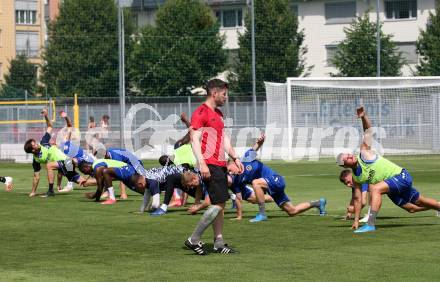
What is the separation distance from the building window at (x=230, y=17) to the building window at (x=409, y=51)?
42.9ft

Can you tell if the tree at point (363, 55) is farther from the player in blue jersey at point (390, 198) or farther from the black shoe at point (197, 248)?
the black shoe at point (197, 248)

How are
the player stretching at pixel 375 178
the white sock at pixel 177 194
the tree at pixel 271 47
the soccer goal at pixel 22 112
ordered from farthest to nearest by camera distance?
the tree at pixel 271 47 → the soccer goal at pixel 22 112 → the white sock at pixel 177 194 → the player stretching at pixel 375 178

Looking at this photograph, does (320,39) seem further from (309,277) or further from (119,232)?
(309,277)

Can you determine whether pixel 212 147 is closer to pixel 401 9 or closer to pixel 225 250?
pixel 225 250

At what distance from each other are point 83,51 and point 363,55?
17.0 metres

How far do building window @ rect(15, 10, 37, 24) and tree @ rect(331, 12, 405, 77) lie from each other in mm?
39416

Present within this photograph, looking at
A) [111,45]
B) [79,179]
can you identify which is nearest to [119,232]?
[79,179]

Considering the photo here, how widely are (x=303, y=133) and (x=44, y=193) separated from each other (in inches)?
745

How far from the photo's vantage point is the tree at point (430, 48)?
62266mm

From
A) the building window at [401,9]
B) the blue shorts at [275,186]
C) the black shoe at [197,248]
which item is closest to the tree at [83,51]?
the building window at [401,9]

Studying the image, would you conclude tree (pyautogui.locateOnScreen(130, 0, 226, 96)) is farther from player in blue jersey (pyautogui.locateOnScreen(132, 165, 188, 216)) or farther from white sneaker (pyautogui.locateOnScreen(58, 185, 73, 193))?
player in blue jersey (pyautogui.locateOnScreen(132, 165, 188, 216))

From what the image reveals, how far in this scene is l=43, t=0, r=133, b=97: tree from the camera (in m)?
63.1

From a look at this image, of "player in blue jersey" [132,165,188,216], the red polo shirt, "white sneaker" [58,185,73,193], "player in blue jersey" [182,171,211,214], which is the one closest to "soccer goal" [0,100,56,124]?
"white sneaker" [58,185,73,193]

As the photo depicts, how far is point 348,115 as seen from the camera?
44.7 meters
